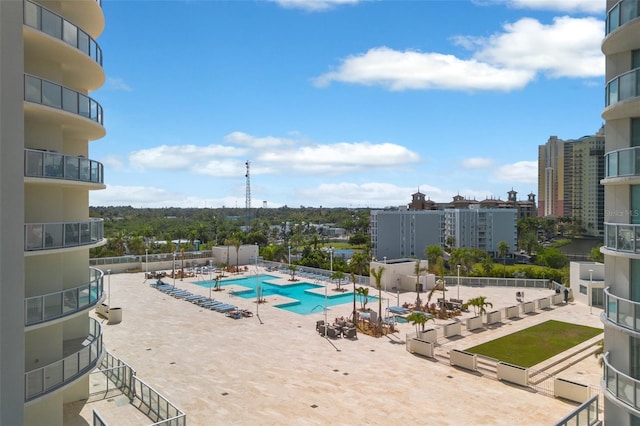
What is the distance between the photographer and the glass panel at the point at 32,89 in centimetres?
1209

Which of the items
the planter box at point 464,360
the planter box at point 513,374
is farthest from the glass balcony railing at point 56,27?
the planter box at point 513,374

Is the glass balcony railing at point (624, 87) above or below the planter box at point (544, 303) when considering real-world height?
above

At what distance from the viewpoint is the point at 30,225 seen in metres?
12.2

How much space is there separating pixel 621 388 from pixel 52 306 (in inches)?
657

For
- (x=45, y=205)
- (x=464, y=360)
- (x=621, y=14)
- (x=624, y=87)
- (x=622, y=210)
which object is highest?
(x=621, y=14)

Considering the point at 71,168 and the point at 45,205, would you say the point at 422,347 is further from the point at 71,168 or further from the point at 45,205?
the point at 45,205

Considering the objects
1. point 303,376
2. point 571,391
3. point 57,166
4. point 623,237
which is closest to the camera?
point 623,237

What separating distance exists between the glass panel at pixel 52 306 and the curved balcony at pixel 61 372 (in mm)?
1359

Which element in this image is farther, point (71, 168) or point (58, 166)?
point (71, 168)

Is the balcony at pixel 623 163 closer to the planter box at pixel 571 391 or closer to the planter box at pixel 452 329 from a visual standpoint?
the planter box at pixel 571 391

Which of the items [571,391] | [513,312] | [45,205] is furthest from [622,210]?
[513,312]

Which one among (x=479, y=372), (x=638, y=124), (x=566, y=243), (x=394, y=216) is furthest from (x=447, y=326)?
(x=566, y=243)

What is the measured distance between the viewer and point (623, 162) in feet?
39.8

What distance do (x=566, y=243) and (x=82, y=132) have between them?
378ft
